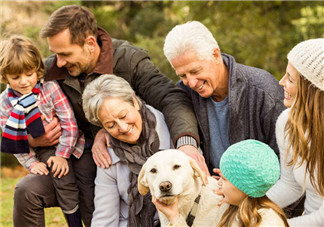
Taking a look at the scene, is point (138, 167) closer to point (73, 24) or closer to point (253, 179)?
point (253, 179)

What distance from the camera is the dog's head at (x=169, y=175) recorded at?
9.71 ft

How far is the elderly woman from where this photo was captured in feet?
11.7

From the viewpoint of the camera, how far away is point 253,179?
2602mm

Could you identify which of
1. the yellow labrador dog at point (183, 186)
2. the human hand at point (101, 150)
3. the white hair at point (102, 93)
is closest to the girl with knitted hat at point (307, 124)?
the yellow labrador dog at point (183, 186)

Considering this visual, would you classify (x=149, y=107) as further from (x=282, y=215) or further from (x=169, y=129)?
(x=282, y=215)

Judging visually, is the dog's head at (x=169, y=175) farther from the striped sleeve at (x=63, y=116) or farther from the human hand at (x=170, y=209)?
the striped sleeve at (x=63, y=116)

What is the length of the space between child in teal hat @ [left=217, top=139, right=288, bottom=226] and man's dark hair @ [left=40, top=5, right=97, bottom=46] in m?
2.04

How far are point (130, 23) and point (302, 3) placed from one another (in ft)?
18.0

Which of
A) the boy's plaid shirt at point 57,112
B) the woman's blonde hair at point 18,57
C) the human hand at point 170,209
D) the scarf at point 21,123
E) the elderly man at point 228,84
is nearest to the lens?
the human hand at point 170,209

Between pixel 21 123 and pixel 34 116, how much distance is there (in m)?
0.13

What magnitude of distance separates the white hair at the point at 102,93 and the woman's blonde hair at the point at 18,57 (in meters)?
0.68

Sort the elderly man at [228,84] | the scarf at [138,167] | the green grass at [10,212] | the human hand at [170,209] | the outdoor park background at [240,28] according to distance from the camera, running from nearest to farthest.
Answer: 1. the human hand at [170,209]
2. the scarf at [138,167]
3. the elderly man at [228,84]
4. the green grass at [10,212]
5. the outdoor park background at [240,28]

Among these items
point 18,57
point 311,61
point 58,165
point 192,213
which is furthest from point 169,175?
point 18,57

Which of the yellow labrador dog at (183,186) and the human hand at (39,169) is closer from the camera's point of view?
the yellow labrador dog at (183,186)
